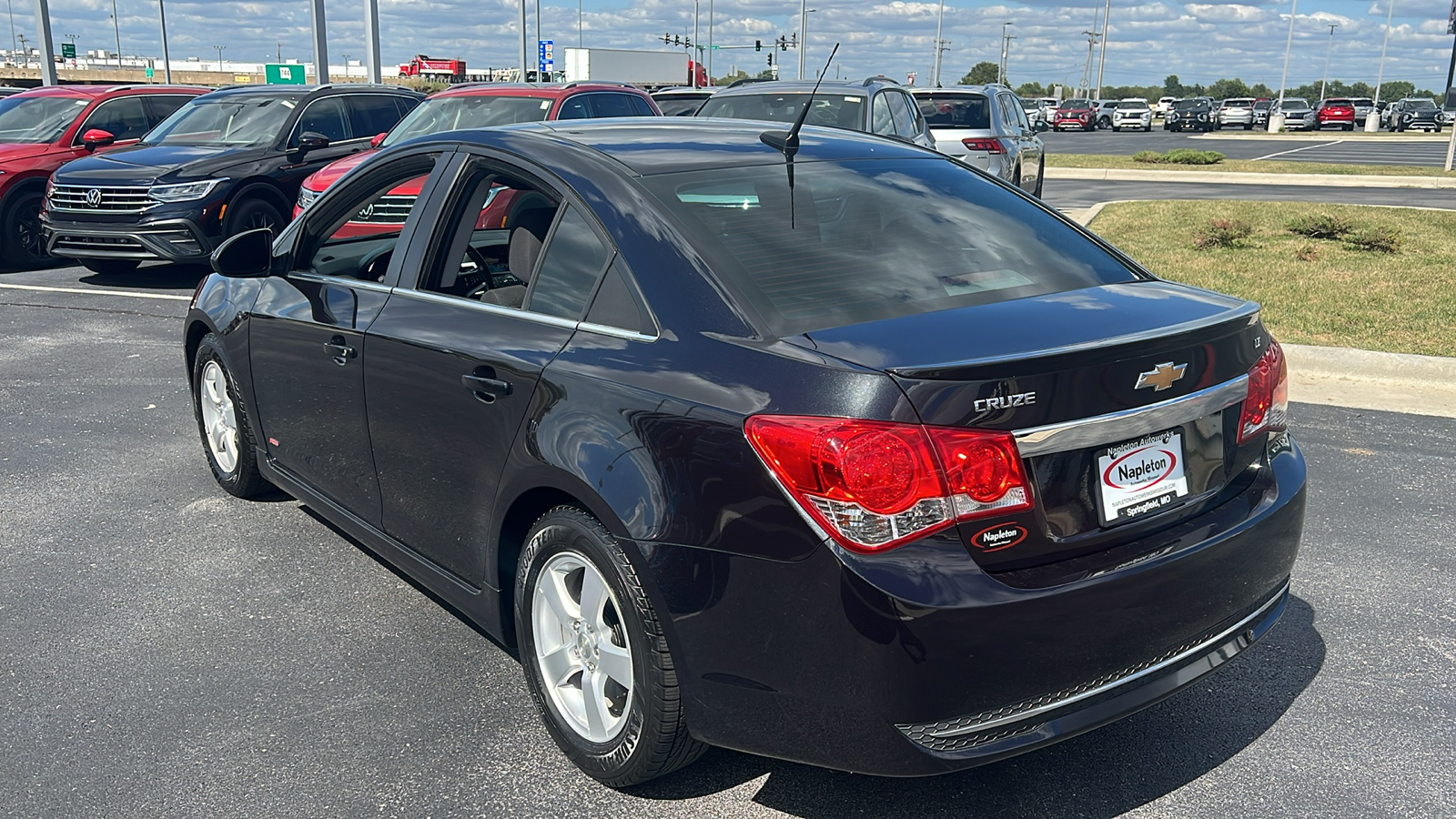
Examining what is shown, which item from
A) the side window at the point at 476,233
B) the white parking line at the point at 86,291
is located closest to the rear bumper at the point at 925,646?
the side window at the point at 476,233

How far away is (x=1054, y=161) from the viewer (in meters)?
27.3

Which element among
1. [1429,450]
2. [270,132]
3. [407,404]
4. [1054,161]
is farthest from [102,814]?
[1054,161]

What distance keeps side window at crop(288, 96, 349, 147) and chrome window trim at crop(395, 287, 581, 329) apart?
9.34 metres

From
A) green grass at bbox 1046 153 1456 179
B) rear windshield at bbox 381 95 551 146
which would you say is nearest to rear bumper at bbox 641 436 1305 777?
rear windshield at bbox 381 95 551 146

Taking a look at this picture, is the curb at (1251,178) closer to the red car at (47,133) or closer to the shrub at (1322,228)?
the shrub at (1322,228)

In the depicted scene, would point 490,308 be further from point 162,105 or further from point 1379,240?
point 162,105

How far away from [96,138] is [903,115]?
8802 millimetres

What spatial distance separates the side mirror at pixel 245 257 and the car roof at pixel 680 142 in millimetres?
983

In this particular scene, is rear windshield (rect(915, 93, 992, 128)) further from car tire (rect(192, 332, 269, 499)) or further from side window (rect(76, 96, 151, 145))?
car tire (rect(192, 332, 269, 499))

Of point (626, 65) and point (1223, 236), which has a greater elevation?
point (626, 65)

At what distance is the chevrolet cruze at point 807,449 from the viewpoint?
7.95 ft

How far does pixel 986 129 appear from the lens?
615 inches

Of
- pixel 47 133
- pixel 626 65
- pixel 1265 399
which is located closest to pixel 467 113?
pixel 47 133

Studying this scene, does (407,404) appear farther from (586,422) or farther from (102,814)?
(102,814)
